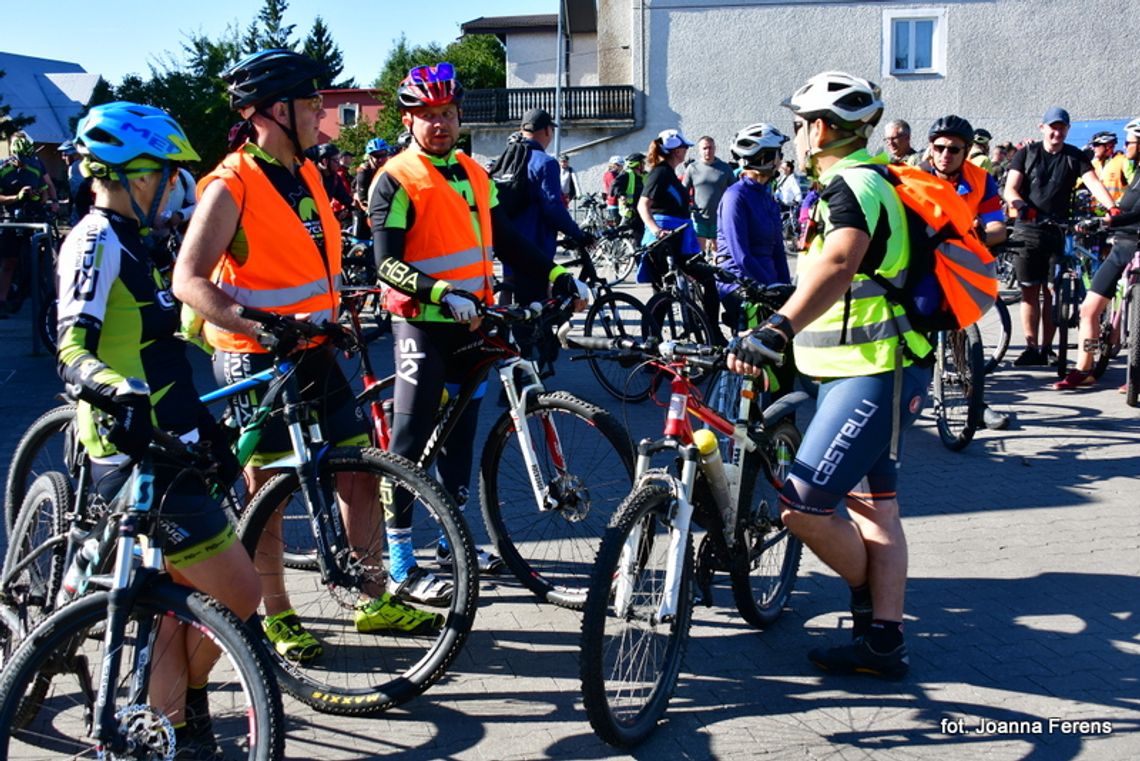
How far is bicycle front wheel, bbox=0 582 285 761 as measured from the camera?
2.95m

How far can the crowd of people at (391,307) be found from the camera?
133 inches

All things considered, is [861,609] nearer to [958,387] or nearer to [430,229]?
[430,229]

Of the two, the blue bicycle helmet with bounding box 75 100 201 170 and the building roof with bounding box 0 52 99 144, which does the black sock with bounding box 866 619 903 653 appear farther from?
the building roof with bounding box 0 52 99 144

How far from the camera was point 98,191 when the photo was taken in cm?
341

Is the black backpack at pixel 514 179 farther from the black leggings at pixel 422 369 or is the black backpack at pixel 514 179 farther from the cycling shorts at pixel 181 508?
the cycling shorts at pixel 181 508

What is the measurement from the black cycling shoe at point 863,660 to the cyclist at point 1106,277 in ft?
17.2

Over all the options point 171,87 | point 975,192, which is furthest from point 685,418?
point 171,87

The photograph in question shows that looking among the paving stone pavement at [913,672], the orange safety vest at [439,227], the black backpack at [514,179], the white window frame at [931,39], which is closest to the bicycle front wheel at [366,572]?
the paving stone pavement at [913,672]

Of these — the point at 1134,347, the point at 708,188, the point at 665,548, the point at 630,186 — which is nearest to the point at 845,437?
the point at 665,548

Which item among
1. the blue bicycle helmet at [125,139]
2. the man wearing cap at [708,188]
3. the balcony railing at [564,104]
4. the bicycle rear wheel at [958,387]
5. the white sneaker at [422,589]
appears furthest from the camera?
the balcony railing at [564,104]

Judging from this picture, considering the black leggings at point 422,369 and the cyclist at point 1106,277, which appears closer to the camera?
the black leggings at point 422,369

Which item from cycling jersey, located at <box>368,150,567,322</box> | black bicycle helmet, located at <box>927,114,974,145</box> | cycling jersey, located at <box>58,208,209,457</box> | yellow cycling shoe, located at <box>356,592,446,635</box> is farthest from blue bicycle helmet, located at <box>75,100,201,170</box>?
black bicycle helmet, located at <box>927,114,974,145</box>

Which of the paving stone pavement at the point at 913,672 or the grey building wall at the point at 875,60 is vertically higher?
the grey building wall at the point at 875,60

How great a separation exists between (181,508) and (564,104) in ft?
111
